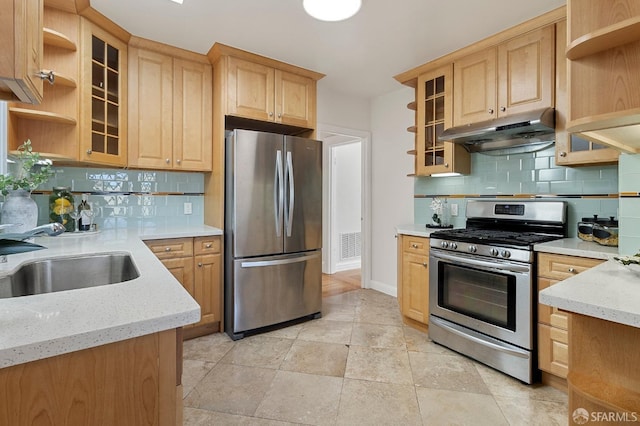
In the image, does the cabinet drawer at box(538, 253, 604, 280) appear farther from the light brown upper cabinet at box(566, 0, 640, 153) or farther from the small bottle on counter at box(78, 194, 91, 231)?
the small bottle on counter at box(78, 194, 91, 231)

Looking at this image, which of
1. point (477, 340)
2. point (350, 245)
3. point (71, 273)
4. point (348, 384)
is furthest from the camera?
point (350, 245)

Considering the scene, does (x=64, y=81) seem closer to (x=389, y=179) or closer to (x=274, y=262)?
(x=274, y=262)

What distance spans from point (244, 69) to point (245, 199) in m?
1.17

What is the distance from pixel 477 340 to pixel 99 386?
232 cm

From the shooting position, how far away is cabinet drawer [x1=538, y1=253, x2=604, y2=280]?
72.7 inches

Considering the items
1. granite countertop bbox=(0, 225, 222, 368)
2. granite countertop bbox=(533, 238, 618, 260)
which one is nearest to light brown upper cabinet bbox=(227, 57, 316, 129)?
granite countertop bbox=(0, 225, 222, 368)

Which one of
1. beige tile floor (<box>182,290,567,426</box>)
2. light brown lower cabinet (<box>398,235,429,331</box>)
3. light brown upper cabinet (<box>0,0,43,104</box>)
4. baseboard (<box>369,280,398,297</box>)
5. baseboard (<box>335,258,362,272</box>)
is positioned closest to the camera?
light brown upper cabinet (<box>0,0,43,104</box>)

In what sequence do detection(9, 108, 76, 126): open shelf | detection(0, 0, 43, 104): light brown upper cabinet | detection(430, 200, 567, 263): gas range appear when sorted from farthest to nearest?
detection(430, 200, 567, 263): gas range, detection(9, 108, 76, 126): open shelf, detection(0, 0, 43, 104): light brown upper cabinet

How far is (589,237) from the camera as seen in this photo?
7.00 feet

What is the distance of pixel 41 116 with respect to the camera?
210 centimetres

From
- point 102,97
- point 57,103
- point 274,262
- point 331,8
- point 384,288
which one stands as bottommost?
point 384,288

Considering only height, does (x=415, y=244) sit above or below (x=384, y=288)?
above

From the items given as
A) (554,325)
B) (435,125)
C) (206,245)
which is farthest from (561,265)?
(206,245)

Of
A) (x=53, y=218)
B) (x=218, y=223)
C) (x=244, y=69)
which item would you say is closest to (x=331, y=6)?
(x=244, y=69)
